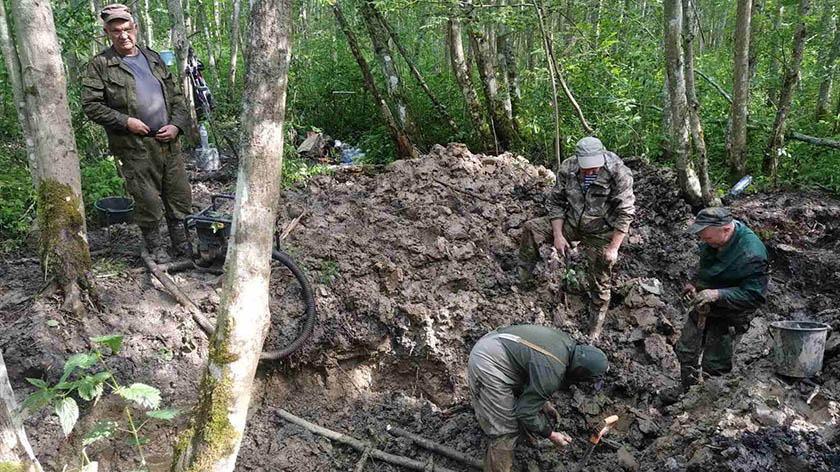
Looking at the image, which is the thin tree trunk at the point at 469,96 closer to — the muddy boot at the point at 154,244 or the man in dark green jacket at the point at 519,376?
the muddy boot at the point at 154,244

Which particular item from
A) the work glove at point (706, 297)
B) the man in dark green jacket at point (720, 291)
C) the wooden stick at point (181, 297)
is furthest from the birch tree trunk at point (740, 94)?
the wooden stick at point (181, 297)

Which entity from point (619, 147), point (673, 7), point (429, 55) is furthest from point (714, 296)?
point (429, 55)

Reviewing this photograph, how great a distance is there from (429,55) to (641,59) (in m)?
8.27

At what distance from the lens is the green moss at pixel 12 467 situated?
2379mm

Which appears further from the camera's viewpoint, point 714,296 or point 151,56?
point 151,56

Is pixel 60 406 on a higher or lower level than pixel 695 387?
higher

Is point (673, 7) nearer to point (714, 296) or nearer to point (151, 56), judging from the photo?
point (714, 296)

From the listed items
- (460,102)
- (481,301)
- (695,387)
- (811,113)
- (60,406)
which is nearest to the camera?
(60,406)

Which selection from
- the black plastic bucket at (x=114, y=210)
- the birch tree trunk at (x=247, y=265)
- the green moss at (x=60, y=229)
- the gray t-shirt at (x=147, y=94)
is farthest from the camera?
the black plastic bucket at (x=114, y=210)

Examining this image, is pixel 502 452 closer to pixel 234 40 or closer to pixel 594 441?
pixel 594 441

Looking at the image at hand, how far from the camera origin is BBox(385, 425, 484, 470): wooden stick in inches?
175

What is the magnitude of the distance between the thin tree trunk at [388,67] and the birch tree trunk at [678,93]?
4.13 meters

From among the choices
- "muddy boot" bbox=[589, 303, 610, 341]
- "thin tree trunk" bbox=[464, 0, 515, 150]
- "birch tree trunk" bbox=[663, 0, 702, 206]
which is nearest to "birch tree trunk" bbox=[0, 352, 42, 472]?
"muddy boot" bbox=[589, 303, 610, 341]

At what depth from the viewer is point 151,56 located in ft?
17.3
